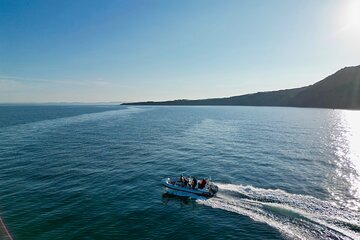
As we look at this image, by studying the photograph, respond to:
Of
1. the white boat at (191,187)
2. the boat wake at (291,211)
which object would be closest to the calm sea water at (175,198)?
the boat wake at (291,211)

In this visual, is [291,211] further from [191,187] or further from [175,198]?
[175,198]

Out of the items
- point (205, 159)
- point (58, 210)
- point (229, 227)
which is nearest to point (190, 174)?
point (205, 159)

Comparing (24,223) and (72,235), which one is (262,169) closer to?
(72,235)

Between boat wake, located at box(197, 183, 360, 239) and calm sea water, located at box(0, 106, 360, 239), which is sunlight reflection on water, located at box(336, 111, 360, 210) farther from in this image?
boat wake, located at box(197, 183, 360, 239)

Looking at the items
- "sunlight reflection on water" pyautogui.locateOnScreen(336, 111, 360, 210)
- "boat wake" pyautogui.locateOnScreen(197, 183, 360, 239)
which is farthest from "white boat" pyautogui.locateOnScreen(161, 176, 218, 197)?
"sunlight reflection on water" pyautogui.locateOnScreen(336, 111, 360, 210)

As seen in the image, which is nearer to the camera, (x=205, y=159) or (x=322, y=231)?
(x=322, y=231)

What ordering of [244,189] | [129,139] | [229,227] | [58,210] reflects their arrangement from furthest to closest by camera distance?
[129,139], [244,189], [58,210], [229,227]
